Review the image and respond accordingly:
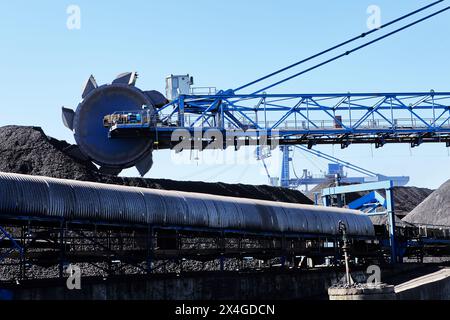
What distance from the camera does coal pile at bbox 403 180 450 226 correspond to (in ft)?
199

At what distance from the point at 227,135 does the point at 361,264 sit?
1479 cm

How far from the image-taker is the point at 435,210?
6272cm

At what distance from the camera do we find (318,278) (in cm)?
2755

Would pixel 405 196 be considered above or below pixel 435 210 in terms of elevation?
above

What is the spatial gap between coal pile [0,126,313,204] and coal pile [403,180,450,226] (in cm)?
2029

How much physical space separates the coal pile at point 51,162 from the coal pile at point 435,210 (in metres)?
20.3

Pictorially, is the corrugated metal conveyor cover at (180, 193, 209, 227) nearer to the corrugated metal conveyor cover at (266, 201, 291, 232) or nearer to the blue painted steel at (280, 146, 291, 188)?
the corrugated metal conveyor cover at (266, 201, 291, 232)

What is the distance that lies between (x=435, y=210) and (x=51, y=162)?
3700 centimetres

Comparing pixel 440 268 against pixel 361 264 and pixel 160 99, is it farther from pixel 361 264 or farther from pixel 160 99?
pixel 160 99

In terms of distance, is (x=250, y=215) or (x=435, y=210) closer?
(x=250, y=215)

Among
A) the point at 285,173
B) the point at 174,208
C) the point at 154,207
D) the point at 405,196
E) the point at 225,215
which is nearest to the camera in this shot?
→ the point at 154,207

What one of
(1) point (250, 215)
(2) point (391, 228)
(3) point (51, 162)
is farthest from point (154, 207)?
(3) point (51, 162)

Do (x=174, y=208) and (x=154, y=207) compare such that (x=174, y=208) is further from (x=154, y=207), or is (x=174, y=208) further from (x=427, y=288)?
(x=427, y=288)
